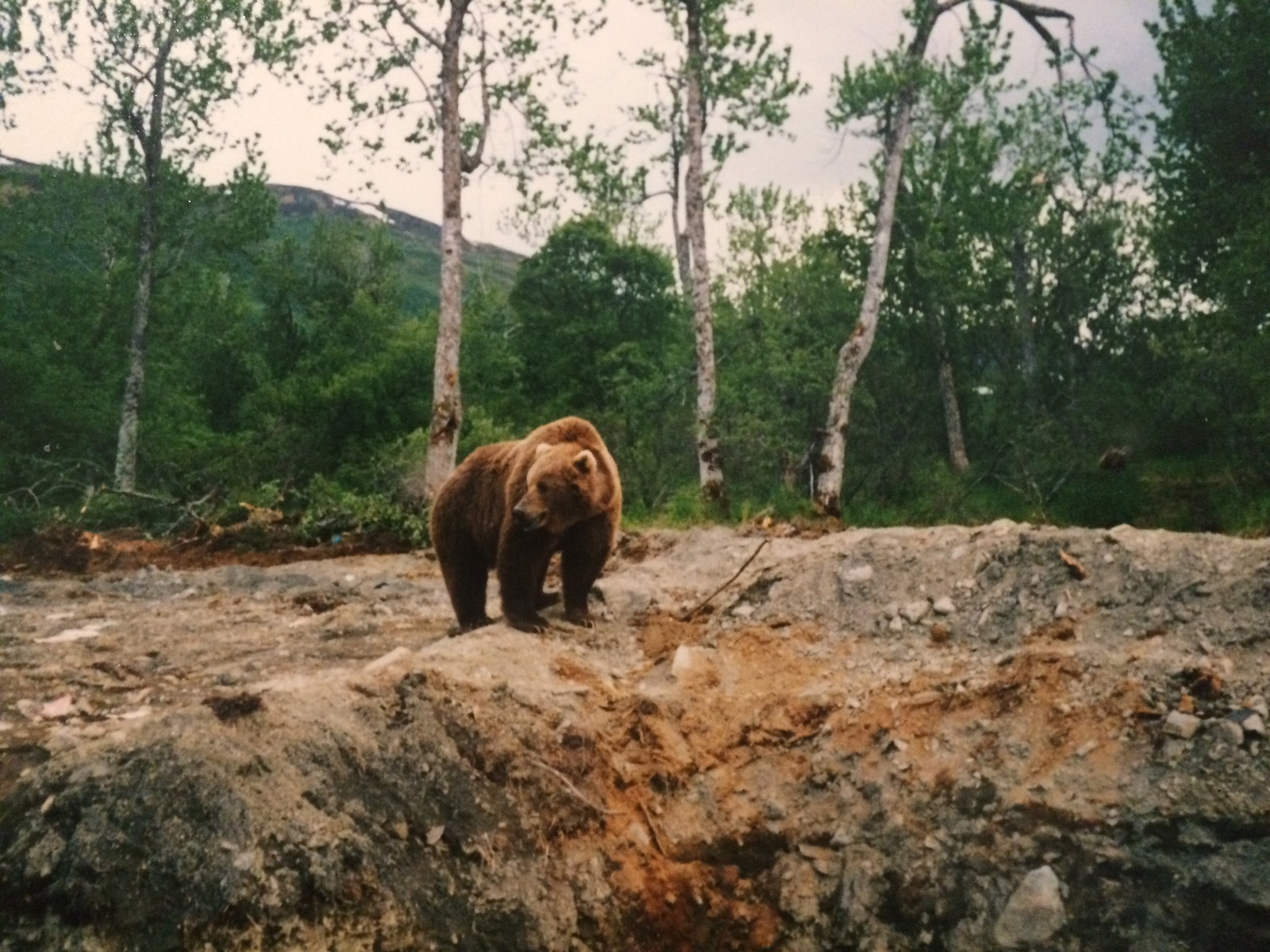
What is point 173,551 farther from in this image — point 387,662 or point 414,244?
point 414,244

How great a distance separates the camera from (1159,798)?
3367 mm

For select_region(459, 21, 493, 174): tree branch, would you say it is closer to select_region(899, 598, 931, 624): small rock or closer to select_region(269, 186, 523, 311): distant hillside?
select_region(899, 598, 931, 624): small rock

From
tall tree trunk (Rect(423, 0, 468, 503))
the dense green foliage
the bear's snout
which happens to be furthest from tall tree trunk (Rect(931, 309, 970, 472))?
the bear's snout

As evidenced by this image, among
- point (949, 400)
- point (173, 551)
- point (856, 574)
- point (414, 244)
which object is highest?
point (414, 244)

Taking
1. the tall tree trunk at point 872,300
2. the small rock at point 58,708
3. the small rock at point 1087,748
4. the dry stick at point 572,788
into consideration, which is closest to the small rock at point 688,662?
the dry stick at point 572,788

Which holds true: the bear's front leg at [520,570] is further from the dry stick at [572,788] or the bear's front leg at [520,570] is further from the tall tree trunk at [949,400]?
the tall tree trunk at [949,400]

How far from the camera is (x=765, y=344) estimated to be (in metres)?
14.4

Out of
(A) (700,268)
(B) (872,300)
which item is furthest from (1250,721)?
(A) (700,268)

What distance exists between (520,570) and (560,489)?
1.85ft

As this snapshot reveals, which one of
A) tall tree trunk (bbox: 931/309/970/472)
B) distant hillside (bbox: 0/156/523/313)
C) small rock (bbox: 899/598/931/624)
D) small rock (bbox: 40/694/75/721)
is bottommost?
small rock (bbox: 40/694/75/721)

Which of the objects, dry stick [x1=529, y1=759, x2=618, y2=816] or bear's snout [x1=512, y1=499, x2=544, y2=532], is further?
bear's snout [x1=512, y1=499, x2=544, y2=532]

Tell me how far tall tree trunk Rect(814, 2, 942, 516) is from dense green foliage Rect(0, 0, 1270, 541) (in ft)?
1.20

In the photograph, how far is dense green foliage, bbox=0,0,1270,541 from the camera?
12836 millimetres

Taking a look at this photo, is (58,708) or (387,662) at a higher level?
(387,662)
